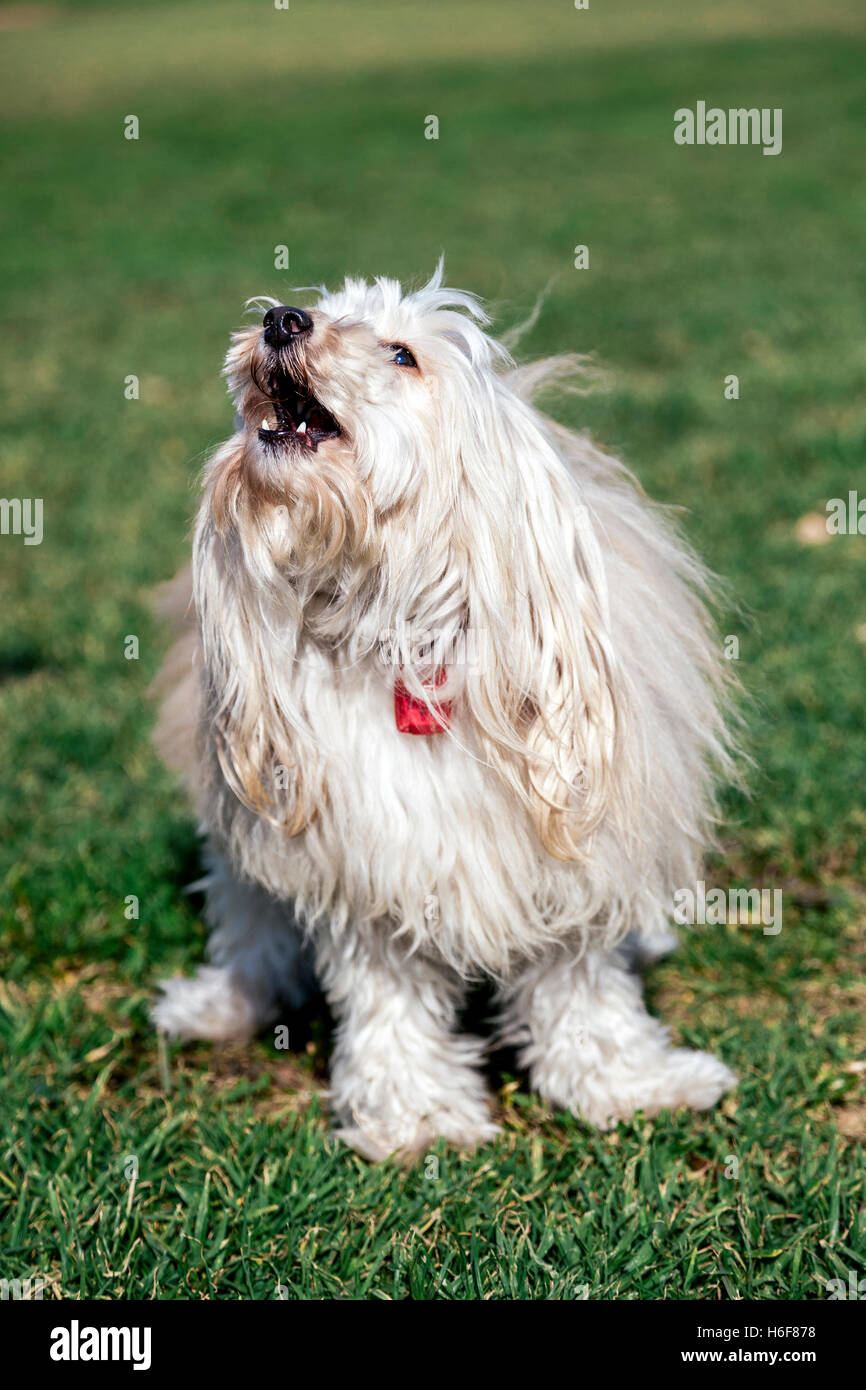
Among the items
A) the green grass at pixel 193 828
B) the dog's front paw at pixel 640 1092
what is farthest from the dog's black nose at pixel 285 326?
the dog's front paw at pixel 640 1092

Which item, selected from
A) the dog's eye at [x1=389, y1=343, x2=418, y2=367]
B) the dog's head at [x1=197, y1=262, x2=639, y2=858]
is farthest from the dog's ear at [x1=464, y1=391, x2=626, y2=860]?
the dog's eye at [x1=389, y1=343, x2=418, y2=367]

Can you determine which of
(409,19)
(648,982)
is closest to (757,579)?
(648,982)

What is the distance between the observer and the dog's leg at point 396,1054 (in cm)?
286

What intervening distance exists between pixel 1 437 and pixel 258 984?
5.26m

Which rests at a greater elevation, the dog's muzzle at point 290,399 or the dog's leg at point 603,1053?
the dog's muzzle at point 290,399

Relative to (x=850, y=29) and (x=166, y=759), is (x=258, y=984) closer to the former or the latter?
(x=166, y=759)

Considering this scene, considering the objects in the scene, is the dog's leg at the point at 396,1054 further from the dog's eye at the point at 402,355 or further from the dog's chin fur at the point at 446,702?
the dog's eye at the point at 402,355

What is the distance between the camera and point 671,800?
263 cm

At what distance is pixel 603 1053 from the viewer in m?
2.95

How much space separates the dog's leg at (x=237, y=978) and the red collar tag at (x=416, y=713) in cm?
90

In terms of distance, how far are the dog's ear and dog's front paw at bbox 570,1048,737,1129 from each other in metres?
0.71

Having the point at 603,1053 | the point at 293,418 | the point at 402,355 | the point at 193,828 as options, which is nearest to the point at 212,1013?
the point at 193,828

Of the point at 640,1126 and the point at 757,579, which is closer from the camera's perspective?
the point at 640,1126

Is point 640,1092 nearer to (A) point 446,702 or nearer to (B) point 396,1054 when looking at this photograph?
(B) point 396,1054
